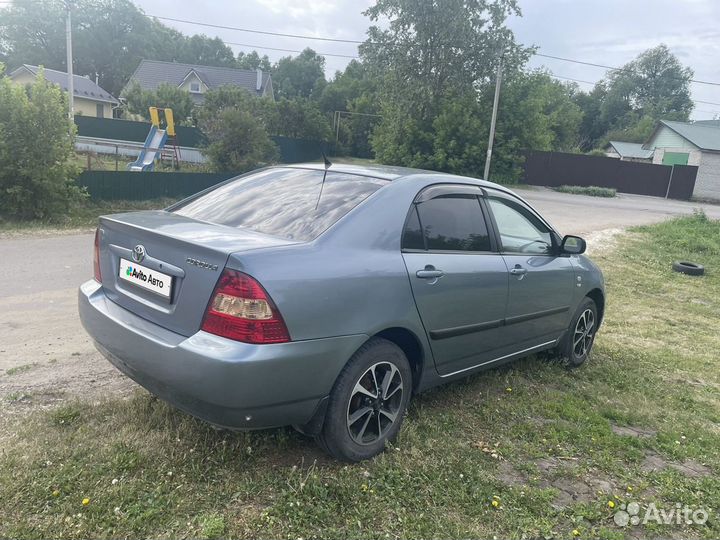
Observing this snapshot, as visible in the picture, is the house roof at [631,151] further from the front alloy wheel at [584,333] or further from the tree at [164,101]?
the front alloy wheel at [584,333]

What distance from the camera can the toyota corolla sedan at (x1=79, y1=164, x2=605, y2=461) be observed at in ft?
8.53

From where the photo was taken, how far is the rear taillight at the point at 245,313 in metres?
2.56

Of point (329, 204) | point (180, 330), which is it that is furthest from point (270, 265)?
point (329, 204)

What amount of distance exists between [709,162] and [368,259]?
133 ft

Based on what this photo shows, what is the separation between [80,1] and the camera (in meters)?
65.2

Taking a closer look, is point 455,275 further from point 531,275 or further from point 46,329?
point 46,329

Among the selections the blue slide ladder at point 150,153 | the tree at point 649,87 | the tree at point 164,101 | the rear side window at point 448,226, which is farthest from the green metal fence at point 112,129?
the tree at point 649,87

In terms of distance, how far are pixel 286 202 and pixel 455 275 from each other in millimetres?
1146

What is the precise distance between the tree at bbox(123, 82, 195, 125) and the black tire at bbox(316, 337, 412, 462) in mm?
35388

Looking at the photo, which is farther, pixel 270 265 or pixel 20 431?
pixel 20 431

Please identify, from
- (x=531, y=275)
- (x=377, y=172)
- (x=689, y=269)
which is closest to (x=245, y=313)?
(x=377, y=172)

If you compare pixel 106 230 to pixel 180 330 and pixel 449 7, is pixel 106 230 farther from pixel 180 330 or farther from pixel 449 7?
pixel 449 7

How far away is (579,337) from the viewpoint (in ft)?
16.6

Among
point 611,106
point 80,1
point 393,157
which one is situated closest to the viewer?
point 393,157
